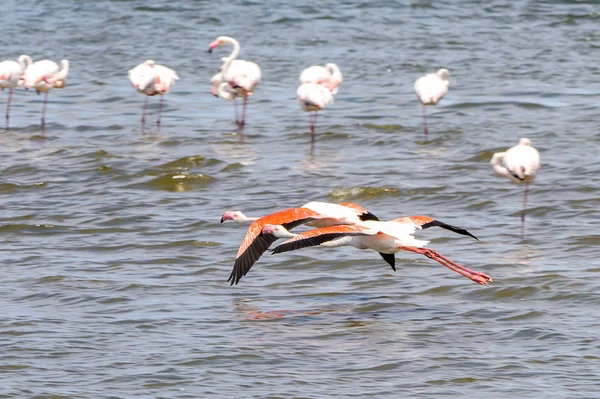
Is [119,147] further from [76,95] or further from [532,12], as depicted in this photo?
[532,12]

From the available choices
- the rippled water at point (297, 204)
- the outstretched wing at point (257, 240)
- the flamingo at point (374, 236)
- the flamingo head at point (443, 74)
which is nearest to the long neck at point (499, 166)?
the rippled water at point (297, 204)

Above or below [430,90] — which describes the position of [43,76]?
below

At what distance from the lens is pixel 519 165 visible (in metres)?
9.89

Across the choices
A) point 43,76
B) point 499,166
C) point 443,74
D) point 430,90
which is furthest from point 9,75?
point 499,166

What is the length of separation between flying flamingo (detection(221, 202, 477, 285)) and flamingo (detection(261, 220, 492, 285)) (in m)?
0.05

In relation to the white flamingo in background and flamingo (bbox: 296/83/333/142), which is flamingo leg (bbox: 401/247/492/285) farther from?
the white flamingo in background

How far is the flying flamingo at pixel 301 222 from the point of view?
7242mm

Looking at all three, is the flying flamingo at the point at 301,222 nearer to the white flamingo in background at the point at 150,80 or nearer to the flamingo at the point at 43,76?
the white flamingo in background at the point at 150,80

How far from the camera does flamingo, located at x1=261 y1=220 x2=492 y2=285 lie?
279 inches

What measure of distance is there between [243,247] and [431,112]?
25.9 ft

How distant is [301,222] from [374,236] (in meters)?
0.51

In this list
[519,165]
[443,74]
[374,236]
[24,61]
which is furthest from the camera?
[24,61]

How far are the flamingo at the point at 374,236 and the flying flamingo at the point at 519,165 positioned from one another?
2.35 m

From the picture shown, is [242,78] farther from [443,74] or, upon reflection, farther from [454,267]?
[454,267]
